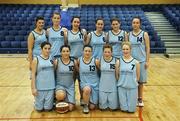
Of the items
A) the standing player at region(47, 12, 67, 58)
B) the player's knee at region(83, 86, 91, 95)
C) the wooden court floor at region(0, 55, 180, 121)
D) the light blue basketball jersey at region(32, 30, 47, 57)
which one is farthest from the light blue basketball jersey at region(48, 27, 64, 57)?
the wooden court floor at region(0, 55, 180, 121)

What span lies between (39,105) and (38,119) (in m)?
0.38

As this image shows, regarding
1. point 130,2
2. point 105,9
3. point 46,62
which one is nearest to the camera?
point 46,62

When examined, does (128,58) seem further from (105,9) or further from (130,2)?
(130,2)

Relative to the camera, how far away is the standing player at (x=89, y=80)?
15.4ft

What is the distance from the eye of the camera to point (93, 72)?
478 cm

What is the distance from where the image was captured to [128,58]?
15.5 feet

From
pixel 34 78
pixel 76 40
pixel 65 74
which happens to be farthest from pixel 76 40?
pixel 34 78

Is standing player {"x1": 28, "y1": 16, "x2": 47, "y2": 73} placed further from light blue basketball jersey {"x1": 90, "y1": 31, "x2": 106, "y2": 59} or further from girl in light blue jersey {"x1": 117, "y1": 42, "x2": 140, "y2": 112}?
girl in light blue jersey {"x1": 117, "y1": 42, "x2": 140, "y2": 112}

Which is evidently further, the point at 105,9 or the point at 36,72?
the point at 105,9

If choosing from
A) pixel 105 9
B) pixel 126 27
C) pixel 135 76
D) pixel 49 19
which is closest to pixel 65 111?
pixel 135 76

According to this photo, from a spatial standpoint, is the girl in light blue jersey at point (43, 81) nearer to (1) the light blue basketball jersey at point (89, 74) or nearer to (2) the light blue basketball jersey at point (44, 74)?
(2) the light blue basketball jersey at point (44, 74)

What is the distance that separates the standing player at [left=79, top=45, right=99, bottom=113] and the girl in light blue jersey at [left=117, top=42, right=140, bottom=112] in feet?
1.16

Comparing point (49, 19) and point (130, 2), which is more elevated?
point (130, 2)

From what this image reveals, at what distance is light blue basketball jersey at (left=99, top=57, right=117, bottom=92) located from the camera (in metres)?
4.73
